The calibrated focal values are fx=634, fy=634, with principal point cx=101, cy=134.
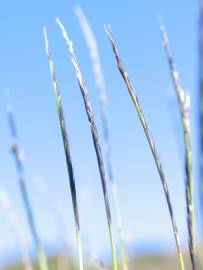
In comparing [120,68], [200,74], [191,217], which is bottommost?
[191,217]

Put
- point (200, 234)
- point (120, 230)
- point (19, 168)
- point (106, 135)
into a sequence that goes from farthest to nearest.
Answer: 1. point (200, 234)
2. point (106, 135)
3. point (120, 230)
4. point (19, 168)

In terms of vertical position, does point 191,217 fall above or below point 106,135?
below

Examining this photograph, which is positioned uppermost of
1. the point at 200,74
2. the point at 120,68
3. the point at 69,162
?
the point at 200,74

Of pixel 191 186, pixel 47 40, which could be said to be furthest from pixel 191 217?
pixel 47 40

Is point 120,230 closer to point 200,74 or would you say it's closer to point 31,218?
point 31,218

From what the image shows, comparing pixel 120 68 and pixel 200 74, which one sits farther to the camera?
pixel 200 74

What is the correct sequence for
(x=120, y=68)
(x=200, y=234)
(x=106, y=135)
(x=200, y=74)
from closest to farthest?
(x=120, y=68) → (x=106, y=135) → (x=200, y=234) → (x=200, y=74)

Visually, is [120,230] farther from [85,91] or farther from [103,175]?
[85,91]

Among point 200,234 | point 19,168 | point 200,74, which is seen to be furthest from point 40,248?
point 200,74

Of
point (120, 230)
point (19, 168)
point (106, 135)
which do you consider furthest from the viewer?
point (106, 135)
